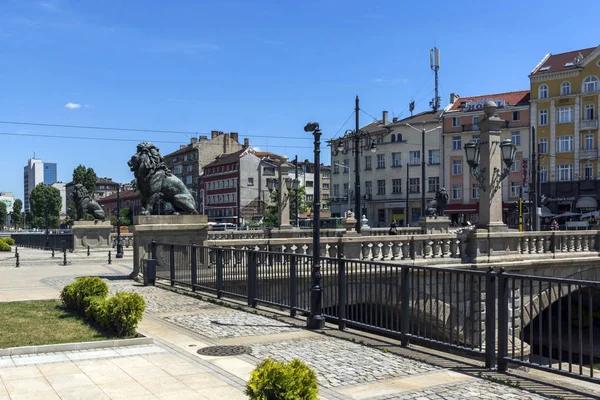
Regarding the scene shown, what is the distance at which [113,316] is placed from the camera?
9.51m

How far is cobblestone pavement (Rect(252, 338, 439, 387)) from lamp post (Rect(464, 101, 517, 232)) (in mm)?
10050

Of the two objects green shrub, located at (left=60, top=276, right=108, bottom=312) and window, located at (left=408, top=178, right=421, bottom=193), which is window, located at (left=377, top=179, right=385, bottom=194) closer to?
window, located at (left=408, top=178, right=421, bottom=193)

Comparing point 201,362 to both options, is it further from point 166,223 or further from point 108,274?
point 108,274

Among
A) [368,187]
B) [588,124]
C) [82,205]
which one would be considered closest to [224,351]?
[82,205]

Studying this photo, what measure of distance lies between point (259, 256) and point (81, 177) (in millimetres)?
96137

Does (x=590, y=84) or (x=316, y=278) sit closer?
(x=316, y=278)

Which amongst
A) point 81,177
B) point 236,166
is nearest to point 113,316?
point 236,166

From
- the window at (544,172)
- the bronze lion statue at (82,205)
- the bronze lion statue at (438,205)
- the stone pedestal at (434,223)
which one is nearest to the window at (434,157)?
the window at (544,172)

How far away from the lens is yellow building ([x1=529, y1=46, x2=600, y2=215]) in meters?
61.0

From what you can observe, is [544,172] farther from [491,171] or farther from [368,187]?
[491,171]

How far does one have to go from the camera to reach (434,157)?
7612 cm

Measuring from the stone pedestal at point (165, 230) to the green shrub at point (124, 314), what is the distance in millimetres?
8991

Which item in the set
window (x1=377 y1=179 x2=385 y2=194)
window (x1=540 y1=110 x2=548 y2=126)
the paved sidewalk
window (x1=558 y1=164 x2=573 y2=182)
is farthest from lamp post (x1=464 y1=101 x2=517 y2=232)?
window (x1=377 y1=179 x2=385 y2=194)

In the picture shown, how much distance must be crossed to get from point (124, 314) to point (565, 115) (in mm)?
62691
